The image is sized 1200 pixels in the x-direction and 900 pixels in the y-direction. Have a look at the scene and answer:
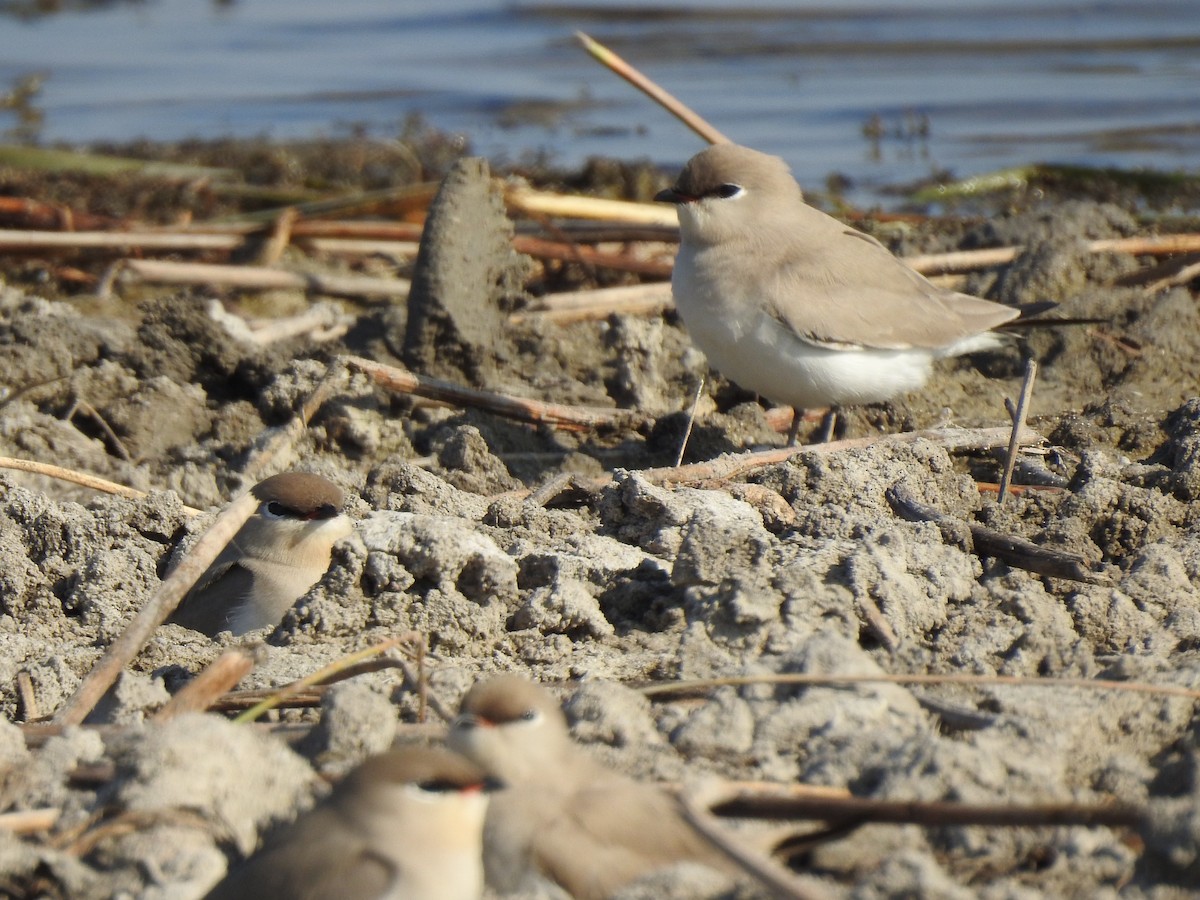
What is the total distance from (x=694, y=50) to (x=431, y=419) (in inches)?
434

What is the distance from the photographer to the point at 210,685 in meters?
3.71

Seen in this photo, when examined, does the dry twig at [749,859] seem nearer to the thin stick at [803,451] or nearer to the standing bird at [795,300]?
the thin stick at [803,451]

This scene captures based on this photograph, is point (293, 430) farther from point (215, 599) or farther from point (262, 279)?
point (262, 279)

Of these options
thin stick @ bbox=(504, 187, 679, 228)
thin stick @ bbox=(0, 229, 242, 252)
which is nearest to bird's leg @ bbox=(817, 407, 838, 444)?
thin stick @ bbox=(504, 187, 679, 228)

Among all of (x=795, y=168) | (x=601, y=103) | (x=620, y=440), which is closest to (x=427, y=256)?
(x=620, y=440)

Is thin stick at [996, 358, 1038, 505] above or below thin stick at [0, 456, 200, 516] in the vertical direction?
above

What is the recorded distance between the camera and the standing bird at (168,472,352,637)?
16.7 ft

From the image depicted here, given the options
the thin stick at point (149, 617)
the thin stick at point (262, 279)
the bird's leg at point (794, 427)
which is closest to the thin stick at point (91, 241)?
the thin stick at point (262, 279)

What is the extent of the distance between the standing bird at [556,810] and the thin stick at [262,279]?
513 centimetres

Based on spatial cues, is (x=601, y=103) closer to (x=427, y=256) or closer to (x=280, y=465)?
(x=427, y=256)

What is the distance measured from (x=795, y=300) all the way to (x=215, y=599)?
7.86ft

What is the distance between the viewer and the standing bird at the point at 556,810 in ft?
9.64

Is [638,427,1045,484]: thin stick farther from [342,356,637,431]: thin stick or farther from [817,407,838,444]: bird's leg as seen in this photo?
[342,356,637,431]: thin stick

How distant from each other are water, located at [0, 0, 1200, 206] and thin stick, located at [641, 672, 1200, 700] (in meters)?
7.67
